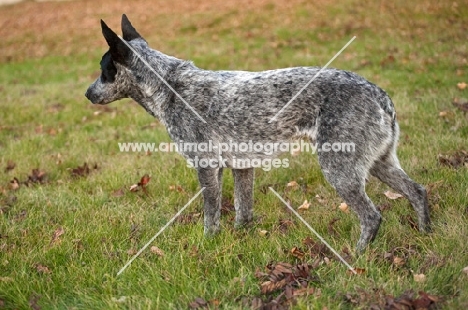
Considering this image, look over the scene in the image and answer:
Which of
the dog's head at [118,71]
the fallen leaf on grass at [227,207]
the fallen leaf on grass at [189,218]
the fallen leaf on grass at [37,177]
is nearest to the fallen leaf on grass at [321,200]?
the fallen leaf on grass at [227,207]

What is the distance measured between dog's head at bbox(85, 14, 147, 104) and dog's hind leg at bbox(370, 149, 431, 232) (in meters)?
2.64

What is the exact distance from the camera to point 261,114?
4.51 metres

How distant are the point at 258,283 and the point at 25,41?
21928 millimetres

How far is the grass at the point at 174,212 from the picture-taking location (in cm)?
375

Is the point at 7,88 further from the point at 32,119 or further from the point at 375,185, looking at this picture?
the point at 375,185

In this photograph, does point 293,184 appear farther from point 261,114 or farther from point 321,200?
point 261,114

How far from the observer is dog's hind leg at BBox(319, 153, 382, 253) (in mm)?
4230

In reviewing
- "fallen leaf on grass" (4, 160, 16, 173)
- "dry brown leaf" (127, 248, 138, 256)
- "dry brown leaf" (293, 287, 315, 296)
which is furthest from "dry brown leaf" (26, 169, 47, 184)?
"dry brown leaf" (293, 287, 315, 296)

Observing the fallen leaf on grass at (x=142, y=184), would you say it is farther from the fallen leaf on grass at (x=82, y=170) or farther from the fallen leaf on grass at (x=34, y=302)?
the fallen leaf on grass at (x=34, y=302)

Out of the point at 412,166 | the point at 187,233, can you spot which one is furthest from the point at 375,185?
the point at 187,233

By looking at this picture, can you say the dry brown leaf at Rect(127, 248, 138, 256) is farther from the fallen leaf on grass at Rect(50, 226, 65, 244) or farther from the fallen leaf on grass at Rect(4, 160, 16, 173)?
the fallen leaf on grass at Rect(4, 160, 16, 173)

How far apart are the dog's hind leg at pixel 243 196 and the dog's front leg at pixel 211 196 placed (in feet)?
1.03

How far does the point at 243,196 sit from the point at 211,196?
473mm

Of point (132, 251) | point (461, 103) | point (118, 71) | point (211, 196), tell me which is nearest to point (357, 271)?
point (211, 196)
